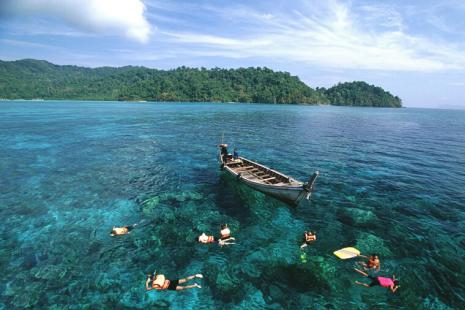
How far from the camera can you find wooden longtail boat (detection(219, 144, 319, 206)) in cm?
1991

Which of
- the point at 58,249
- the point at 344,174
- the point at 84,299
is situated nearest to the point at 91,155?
the point at 58,249

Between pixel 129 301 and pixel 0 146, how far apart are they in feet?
156

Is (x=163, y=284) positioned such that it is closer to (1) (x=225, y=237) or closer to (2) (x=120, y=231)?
→ (1) (x=225, y=237)

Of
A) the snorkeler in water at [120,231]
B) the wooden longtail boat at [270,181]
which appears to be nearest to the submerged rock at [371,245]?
the wooden longtail boat at [270,181]

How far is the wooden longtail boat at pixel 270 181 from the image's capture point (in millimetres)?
19906

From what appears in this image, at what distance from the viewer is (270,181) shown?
2475cm

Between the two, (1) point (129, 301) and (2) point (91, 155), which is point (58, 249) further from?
(2) point (91, 155)

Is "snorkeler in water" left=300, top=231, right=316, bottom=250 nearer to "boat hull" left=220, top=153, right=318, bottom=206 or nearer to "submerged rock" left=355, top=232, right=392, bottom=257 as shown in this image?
"submerged rock" left=355, top=232, right=392, bottom=257

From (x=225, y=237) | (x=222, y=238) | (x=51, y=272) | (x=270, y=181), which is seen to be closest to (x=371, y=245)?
(x=225, y=237)

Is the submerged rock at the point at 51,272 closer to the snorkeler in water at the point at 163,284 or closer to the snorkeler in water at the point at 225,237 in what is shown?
the snorkeler in water at the point at 163,284

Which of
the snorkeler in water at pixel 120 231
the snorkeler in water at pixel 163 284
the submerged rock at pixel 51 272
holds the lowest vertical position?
the submerged rock at pixel 51 272

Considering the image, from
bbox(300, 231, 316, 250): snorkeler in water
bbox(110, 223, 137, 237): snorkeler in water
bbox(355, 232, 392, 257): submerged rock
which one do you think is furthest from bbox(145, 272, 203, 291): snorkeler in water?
bbox(355, 232, 392, 257): submerged rock

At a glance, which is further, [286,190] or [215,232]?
[286,190]

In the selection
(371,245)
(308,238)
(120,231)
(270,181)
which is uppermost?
(270,181)
